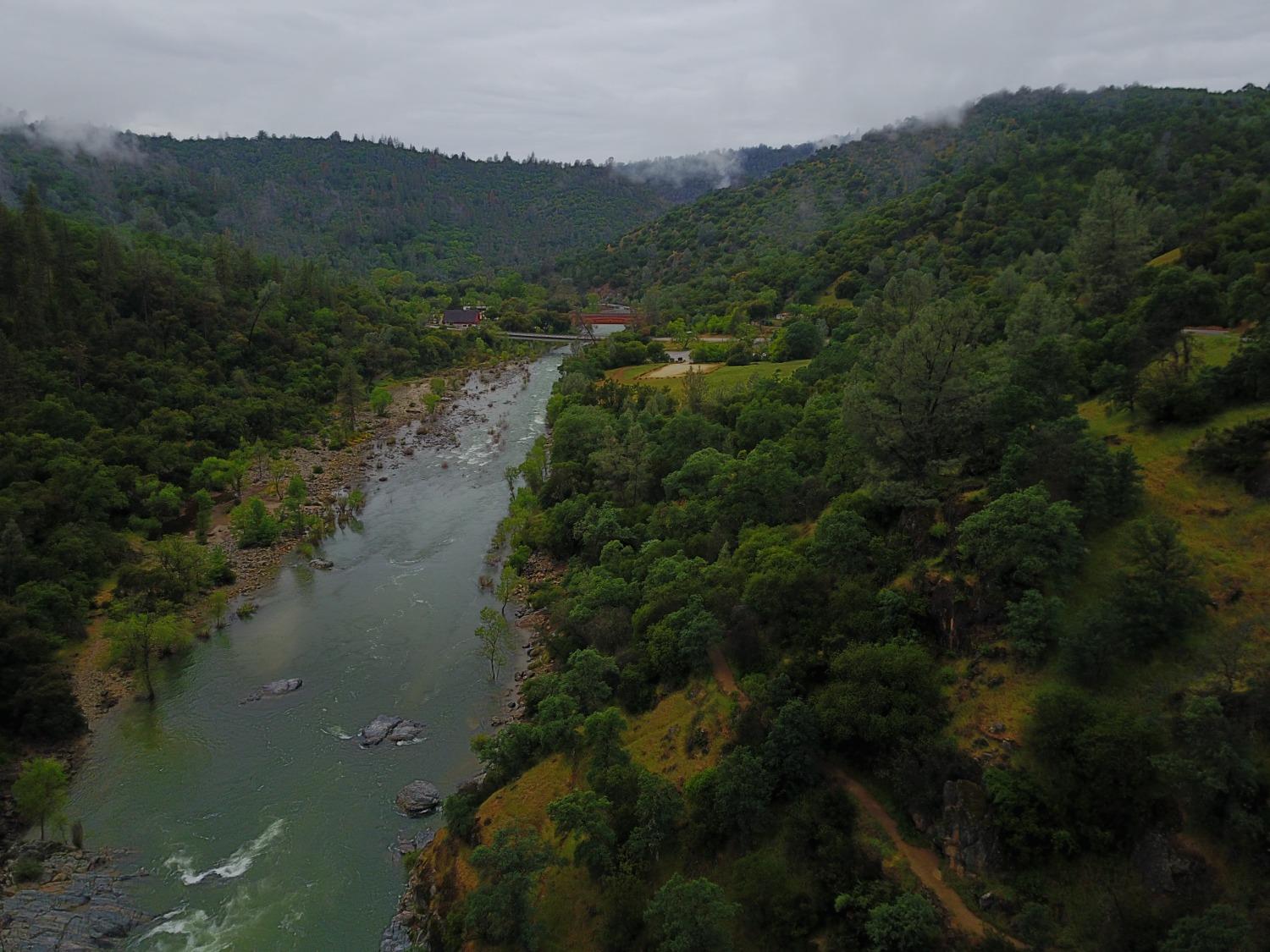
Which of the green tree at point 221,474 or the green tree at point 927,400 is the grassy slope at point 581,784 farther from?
the green tree at point 221,474

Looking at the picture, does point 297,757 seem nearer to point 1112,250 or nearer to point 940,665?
point 940,665

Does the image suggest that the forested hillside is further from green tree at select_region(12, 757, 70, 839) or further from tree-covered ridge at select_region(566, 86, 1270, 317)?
tree-covered ridge at select_region(566, 86, 1270, 317)

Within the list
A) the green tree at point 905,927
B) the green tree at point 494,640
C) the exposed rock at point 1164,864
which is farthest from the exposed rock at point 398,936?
the exposed rock at point 1164,864

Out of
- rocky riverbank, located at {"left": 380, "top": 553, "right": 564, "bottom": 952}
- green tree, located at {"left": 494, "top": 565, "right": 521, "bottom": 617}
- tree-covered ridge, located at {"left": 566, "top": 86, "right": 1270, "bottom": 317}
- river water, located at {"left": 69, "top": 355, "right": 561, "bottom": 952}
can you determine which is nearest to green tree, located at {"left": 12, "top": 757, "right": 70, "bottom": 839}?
river water, located at {"left": 69, "top": 355, "right": 561, "bottom": 952}

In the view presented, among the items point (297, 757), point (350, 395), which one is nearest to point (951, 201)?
point (350, 395)

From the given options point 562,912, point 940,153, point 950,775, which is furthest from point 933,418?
point 940,153

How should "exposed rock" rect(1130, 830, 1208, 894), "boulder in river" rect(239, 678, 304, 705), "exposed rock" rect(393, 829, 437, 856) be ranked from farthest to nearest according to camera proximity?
"boulder in river" rect(239, 678, 304, 705) → "exposed rock" rect(393, 829, 437, 856) → "exposed rock" rect(1130, 830, 1208, 894)
